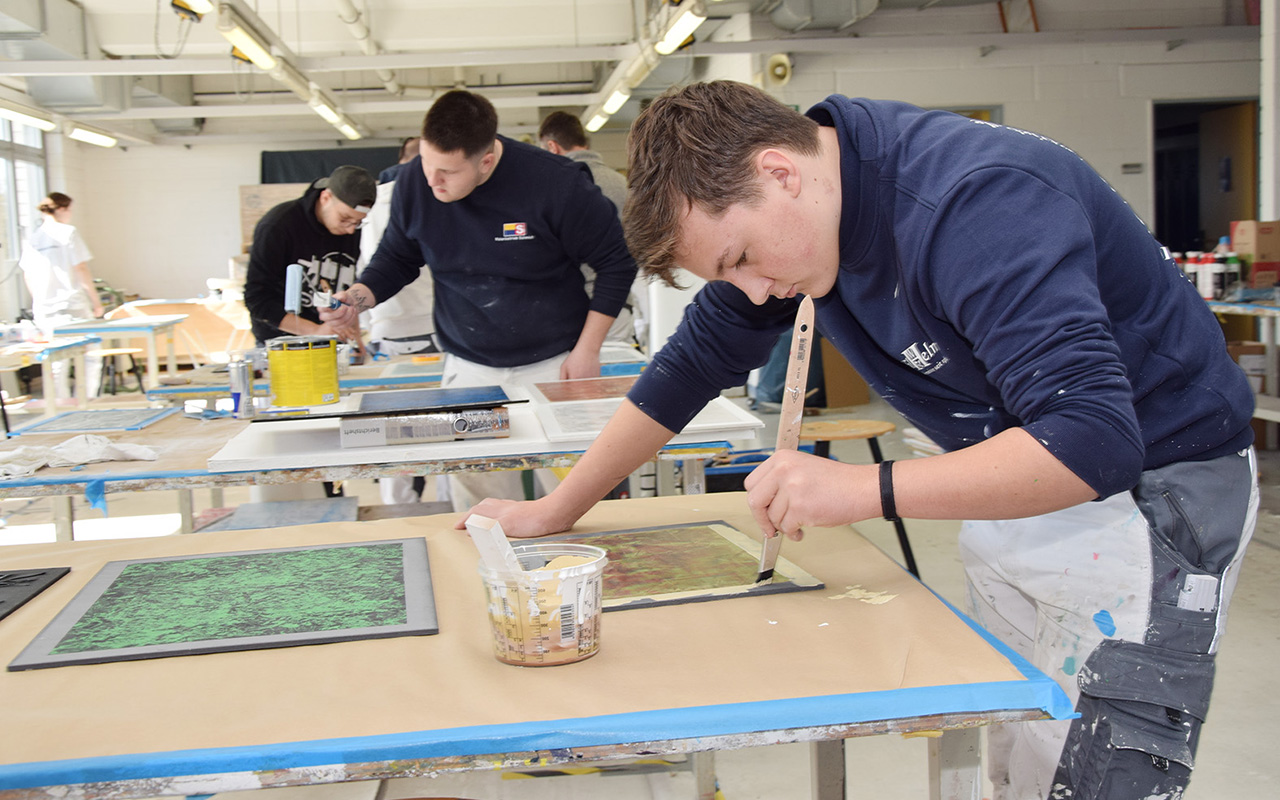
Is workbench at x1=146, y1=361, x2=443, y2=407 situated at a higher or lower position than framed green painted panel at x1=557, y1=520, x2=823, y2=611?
higher

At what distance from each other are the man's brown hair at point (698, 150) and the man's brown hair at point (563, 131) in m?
3.41

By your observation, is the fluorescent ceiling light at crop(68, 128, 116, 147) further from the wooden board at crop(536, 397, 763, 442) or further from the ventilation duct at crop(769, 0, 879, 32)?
the wooden board at crop(536, 397, 763, 442)

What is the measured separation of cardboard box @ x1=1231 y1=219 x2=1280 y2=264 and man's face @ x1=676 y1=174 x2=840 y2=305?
4.93 m

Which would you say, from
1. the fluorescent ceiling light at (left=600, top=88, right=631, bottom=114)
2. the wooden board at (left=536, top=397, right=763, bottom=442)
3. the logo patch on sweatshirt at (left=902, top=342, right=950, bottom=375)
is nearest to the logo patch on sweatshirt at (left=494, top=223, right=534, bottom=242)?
the wooden board at (left=536, top=397, right=763, bottom=442)

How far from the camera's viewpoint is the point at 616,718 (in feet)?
2.62

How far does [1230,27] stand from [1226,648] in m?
6.59

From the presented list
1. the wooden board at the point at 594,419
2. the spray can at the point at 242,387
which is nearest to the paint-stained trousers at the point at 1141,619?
the wooden board at the point at 594,419

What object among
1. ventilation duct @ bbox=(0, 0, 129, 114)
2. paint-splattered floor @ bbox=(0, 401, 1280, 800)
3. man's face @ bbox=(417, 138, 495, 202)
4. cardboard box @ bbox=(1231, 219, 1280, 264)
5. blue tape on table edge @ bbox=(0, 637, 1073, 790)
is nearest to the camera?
blue tape on table edge @ bbox=(0, 637, 1073, 790)

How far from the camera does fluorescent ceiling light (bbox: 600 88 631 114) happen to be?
324 inches

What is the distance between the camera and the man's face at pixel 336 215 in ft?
11.3

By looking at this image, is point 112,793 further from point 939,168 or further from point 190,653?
point 939,168

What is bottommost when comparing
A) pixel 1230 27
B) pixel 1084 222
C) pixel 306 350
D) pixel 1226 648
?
pixel 1226 648

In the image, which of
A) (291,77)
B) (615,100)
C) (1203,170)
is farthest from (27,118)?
(1203,170)

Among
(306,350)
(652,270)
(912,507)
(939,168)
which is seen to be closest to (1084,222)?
(939,168)
